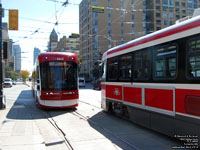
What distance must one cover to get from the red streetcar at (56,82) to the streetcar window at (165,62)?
238 inches

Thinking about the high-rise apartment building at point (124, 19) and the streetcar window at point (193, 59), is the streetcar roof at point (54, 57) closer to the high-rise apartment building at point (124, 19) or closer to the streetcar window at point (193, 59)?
the streetcar window at point (193, 59)

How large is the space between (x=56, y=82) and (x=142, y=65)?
5.53m

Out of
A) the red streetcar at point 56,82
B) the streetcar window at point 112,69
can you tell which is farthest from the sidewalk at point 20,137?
the streetcar window at point 112,69

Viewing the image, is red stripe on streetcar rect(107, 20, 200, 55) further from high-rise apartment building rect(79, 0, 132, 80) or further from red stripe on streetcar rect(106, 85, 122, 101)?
Answer: high-rise apartment building rect(79, 0, 132, 80)

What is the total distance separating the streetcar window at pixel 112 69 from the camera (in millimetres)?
9437

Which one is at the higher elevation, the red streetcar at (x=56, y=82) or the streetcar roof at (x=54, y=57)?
the streetcar roof at (x=54, y=57)

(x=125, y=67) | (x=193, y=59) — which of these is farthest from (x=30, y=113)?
(x=193, y=59)

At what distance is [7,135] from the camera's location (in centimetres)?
670

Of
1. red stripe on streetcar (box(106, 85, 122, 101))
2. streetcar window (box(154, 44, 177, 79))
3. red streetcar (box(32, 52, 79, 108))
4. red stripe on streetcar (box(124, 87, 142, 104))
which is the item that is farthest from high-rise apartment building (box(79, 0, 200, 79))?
streetcar window (box(154, 44, 177, 79))

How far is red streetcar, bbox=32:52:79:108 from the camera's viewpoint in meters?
11.3

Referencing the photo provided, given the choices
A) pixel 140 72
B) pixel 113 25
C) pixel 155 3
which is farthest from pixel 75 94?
pixel 155 3

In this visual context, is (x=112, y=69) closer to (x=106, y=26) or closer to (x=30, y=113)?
(x=30, y=113)

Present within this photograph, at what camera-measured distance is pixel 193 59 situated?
5062 millimetres

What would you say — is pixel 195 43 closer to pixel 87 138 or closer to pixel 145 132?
pixel 145 132
